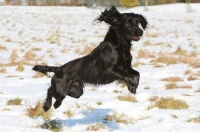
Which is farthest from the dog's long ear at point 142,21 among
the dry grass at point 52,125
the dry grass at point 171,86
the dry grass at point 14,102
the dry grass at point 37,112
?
the dry grass at point 171,86

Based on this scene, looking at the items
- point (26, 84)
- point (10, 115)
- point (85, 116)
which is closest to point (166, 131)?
point (85, 116)

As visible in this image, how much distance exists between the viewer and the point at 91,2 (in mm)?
61094

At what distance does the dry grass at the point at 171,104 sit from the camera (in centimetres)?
547

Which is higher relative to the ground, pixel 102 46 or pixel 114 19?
pixel 114 19

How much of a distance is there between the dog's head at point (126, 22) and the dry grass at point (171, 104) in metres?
1.66

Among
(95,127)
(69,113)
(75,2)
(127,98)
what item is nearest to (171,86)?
(127,98)

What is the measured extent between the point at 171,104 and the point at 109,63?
197 cm

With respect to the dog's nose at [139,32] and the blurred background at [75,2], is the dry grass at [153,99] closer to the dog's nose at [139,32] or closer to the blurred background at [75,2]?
the dog's nose at [139,32]

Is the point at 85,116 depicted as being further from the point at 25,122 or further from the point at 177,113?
the point at 177,113

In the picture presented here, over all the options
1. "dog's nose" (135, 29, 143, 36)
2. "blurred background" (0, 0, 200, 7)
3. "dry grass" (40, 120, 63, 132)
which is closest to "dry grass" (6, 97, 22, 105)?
"dry grass" (40, 120, 63, 132)

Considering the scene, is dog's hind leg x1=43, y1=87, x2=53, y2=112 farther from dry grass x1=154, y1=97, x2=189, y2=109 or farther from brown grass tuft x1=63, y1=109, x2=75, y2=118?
dry grass x1=154, y1=97, x2=189, y2=109

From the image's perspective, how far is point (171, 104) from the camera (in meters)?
5.50

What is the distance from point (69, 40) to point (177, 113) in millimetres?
13098

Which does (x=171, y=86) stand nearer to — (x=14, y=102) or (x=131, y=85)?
(x=14, y=102)
